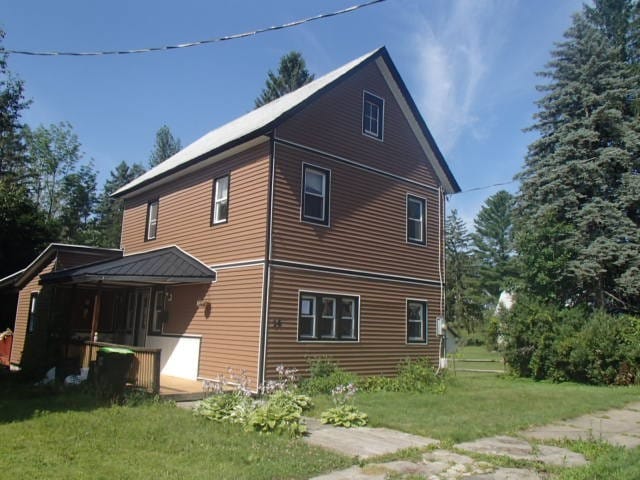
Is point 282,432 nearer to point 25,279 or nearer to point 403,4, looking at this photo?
point 403,4

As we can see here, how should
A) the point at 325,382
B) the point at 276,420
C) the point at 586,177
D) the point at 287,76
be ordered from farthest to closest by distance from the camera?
the point at 287,76 → the point at 586,177 → the point at 325,382 → the point at 276,420

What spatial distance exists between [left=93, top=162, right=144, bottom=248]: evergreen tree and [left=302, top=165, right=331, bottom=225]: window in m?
37.3

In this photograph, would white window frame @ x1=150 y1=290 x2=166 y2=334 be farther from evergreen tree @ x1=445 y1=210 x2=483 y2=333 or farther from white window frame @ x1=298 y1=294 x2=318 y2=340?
evergreen tree @ x1=445 y1=210 x2=483 y2=333

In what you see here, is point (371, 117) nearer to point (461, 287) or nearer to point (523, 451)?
point (523, 451)

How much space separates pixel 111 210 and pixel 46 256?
46.4 meters

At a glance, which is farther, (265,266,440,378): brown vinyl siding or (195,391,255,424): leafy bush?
(265,266,440,378): brown vinyl siding

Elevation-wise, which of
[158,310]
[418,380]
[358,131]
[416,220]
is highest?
[358,131]

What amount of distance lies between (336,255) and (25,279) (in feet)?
41.4

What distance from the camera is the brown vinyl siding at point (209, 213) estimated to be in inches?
527

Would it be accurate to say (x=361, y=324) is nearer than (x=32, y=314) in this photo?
Yes

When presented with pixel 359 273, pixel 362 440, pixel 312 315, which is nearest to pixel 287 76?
pixel 359 273

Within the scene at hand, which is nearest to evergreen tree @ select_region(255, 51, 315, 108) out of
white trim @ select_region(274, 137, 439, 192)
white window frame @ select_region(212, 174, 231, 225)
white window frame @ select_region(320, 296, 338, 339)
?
white trim @ select_region(274, 137, 439, 192)

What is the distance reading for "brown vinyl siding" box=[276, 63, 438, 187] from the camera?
47.1 ft

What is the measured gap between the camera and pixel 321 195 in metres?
14.5
